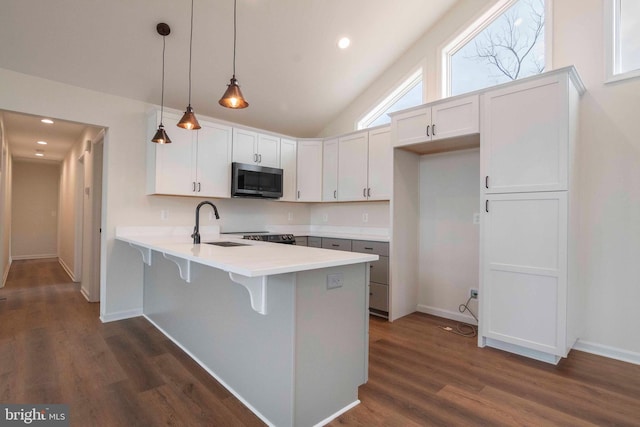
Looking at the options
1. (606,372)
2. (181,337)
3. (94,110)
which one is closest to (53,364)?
(181,337)

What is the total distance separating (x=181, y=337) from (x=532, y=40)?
14.7 ft

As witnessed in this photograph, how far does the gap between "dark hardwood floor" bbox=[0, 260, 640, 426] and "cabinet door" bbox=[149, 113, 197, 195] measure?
1.52 meters

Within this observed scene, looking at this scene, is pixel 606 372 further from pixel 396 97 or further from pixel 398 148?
pixel 396 97

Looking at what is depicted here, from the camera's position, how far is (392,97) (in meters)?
4.39

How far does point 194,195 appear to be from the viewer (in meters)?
3.68

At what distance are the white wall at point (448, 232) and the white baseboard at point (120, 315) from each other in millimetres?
3404

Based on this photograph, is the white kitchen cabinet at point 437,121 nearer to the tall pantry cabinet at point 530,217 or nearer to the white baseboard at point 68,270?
the tall pantry cabinet at point 530,217

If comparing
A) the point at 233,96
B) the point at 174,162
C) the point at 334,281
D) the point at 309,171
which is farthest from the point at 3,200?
the point at 334,281

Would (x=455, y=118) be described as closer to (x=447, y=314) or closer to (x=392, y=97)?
(x=392, y=97)

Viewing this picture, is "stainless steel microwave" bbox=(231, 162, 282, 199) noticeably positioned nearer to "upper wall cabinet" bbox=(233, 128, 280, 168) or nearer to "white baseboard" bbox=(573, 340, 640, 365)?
"upper wall cabinet" bbox=(233, 128, 280, 168)

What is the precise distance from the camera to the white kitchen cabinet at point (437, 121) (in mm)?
2965

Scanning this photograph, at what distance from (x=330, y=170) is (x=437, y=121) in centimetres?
172

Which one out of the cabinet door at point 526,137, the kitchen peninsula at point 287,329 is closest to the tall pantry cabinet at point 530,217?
the cabinet door at point 526,137

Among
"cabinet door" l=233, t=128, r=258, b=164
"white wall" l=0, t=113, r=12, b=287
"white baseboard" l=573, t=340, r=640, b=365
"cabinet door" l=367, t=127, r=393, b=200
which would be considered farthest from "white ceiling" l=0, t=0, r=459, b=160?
"white baseboard" l=573, t=340, r=640, b=365
